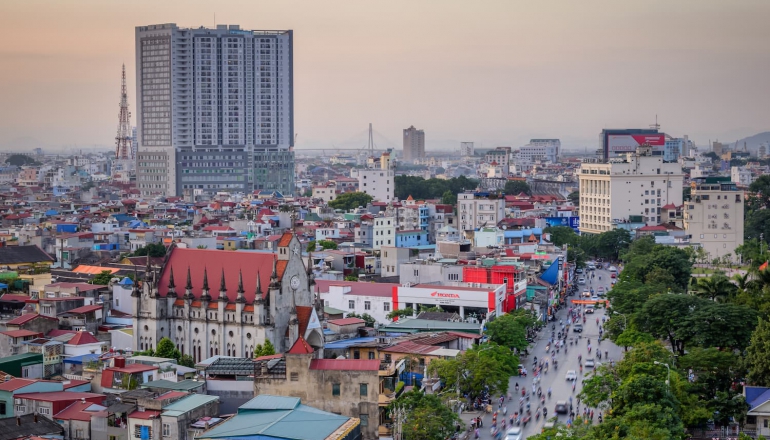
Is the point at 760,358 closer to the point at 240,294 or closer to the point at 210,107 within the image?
the point at 240,294

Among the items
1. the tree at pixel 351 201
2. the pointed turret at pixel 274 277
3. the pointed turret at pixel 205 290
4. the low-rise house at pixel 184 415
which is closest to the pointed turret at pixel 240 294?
the pointed turret at pixel 274 277

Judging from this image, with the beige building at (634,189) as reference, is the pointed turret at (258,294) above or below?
below

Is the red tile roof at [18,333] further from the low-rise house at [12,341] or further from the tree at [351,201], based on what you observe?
the tree at [351,201]

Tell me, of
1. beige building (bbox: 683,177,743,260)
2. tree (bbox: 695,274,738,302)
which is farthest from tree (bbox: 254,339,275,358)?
beige building (bbox: 683,177,743,260)

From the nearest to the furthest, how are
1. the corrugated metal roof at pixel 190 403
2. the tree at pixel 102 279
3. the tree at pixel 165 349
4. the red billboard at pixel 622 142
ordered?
the corrugated metal roof at pixel 190 403 → the tree at pixel 165 349 → the tree at pixel 102 279 → the red billboard at pixel 622 142

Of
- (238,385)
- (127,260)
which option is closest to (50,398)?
(238,385)

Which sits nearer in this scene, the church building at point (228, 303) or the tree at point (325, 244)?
the church building at point (228, 303)
